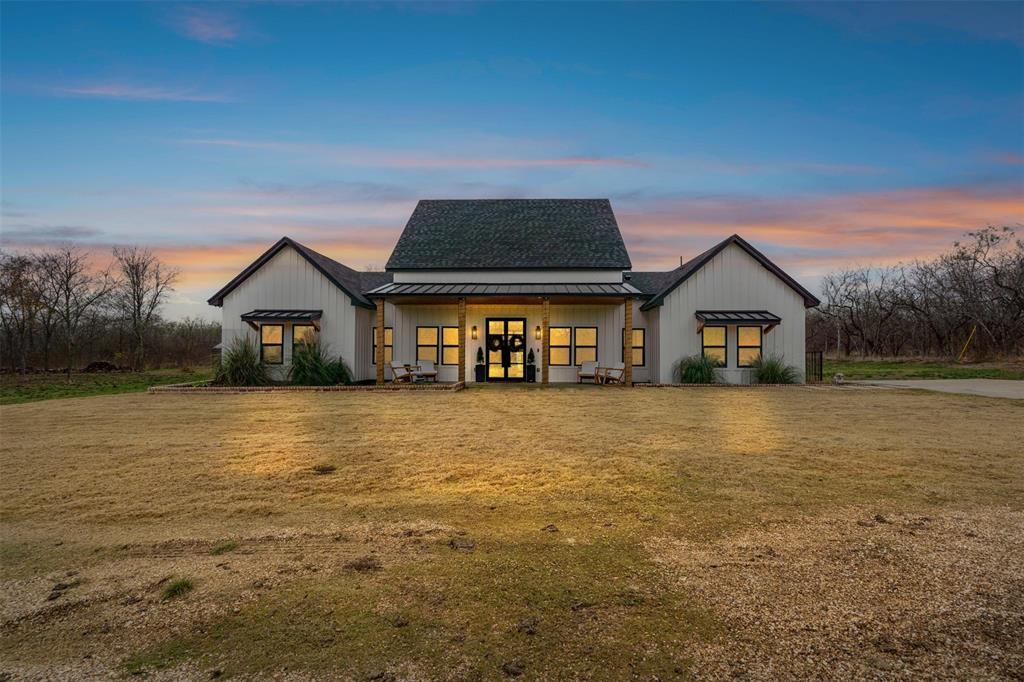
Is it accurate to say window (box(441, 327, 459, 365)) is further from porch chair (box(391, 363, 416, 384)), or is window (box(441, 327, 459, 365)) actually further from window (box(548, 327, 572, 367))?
window (box(548, 327, 572, 367))

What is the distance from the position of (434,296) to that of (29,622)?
53.4ft

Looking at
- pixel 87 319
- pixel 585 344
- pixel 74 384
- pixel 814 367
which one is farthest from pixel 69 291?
pixel 814 367

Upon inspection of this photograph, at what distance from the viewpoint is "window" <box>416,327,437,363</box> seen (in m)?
21.5

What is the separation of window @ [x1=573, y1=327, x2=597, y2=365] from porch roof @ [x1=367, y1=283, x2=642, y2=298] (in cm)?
220

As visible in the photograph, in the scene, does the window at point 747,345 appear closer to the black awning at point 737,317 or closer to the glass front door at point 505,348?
the black awning at point 737,317

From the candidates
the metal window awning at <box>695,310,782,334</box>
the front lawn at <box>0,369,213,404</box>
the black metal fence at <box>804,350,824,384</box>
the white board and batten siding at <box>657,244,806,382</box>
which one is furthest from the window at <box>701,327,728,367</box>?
the front lawn at <box>0,369,213,404</box>

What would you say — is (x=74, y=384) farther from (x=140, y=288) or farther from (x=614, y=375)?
(x=614, y=375)

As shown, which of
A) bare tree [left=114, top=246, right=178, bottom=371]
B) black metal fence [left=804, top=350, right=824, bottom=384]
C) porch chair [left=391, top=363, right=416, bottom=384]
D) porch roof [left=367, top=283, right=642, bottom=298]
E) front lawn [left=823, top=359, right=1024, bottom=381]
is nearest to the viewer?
porch roof [left=367, top=283, right=642, bottom=298]

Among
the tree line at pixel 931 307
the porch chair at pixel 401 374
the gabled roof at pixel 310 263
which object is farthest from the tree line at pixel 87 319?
the tree line at pixel 931 307

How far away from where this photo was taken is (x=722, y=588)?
326 centimetres

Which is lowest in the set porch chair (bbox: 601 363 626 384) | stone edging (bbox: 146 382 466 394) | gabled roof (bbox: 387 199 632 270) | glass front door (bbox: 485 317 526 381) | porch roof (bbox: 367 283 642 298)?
stone edging (bbox: 146 382 466 394)

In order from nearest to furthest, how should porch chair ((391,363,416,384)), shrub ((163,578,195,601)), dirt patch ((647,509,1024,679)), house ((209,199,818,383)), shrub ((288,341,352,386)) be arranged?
1. dirt patch ((647,509,1024,679))
2. shrub ((163,578,195,601))
3. shrub ((288,341,352,386))
4. porch chair ((391,363,416,384))
5. house ((209,199,818,383))

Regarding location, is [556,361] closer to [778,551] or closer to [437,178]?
[778,551]

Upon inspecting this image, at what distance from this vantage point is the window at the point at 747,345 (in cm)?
2000
